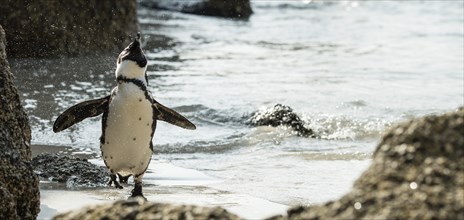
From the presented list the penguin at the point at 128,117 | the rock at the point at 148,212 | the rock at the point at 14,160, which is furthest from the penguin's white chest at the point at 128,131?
the rock at the point at 148,212

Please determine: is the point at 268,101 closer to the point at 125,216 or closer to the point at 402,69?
the point at 402,69

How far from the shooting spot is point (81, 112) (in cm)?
541

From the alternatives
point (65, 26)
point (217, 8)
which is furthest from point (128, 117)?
point (217, 8)

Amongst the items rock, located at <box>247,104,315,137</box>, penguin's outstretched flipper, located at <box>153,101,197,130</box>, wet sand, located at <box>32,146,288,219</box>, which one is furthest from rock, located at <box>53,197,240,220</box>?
rock, located at <box>247,104,315,137</box>

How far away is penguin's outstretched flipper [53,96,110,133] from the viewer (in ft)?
17.4

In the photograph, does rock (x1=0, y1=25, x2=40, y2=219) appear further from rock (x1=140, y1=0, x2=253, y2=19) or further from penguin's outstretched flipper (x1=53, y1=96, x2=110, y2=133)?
rock (x1=140, y1=0, x2=253, y2=19)

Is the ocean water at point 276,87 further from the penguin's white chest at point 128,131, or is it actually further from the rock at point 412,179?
the rock at point 412,179

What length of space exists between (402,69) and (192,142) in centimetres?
507

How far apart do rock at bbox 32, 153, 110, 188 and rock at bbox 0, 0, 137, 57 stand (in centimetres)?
597

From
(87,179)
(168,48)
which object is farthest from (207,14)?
(87,179)

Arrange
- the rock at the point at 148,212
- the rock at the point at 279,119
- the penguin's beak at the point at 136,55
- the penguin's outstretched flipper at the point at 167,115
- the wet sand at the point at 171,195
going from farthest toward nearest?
the rock at the point at 279,119, the penguin's outstretched flipper at the point at 167,115, the penguin's beak at the point at 136,55, the wet sand at the point at 171,195, the rock at the point at 148,212

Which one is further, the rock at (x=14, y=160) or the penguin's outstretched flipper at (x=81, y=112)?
the penguin's outstretched flipper at (x=81, y=112)

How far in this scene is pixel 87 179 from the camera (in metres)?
5.43

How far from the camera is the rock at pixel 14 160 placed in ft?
11.9
